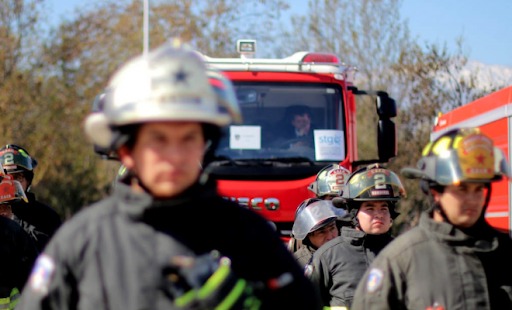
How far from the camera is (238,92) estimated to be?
11.2 m

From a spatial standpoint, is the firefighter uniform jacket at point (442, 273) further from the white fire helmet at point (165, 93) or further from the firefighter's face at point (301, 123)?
the firefighter's face at point (301, 123)

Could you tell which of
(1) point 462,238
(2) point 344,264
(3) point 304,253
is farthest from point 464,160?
(3) point 304,253

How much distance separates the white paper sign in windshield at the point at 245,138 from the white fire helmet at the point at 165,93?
7735 mm

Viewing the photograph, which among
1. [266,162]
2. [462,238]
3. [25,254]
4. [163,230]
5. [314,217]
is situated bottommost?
[25,254]

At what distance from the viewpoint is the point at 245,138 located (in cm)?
1084

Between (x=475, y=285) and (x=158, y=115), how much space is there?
6.48 ft

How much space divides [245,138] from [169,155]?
790cm

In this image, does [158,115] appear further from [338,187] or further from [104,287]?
[338,187]

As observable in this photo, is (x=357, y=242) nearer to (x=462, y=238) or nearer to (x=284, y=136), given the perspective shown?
(x=462, y=238)

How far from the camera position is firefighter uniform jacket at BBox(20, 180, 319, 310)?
2955mm

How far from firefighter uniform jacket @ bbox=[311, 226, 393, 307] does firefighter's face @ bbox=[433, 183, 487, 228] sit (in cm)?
241

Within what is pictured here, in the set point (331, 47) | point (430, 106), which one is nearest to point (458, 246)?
point (430, 106)

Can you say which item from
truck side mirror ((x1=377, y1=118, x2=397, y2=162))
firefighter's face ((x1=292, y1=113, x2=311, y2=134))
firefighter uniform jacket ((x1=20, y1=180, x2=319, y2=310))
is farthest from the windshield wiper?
firefighter uniform jacket ((x1=20, y1=180, x2=319, y2=310))

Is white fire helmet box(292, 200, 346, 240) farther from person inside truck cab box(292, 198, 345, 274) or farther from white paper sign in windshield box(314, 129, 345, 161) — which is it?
white paper sign in windshield box(314, 129, 345, 161)
